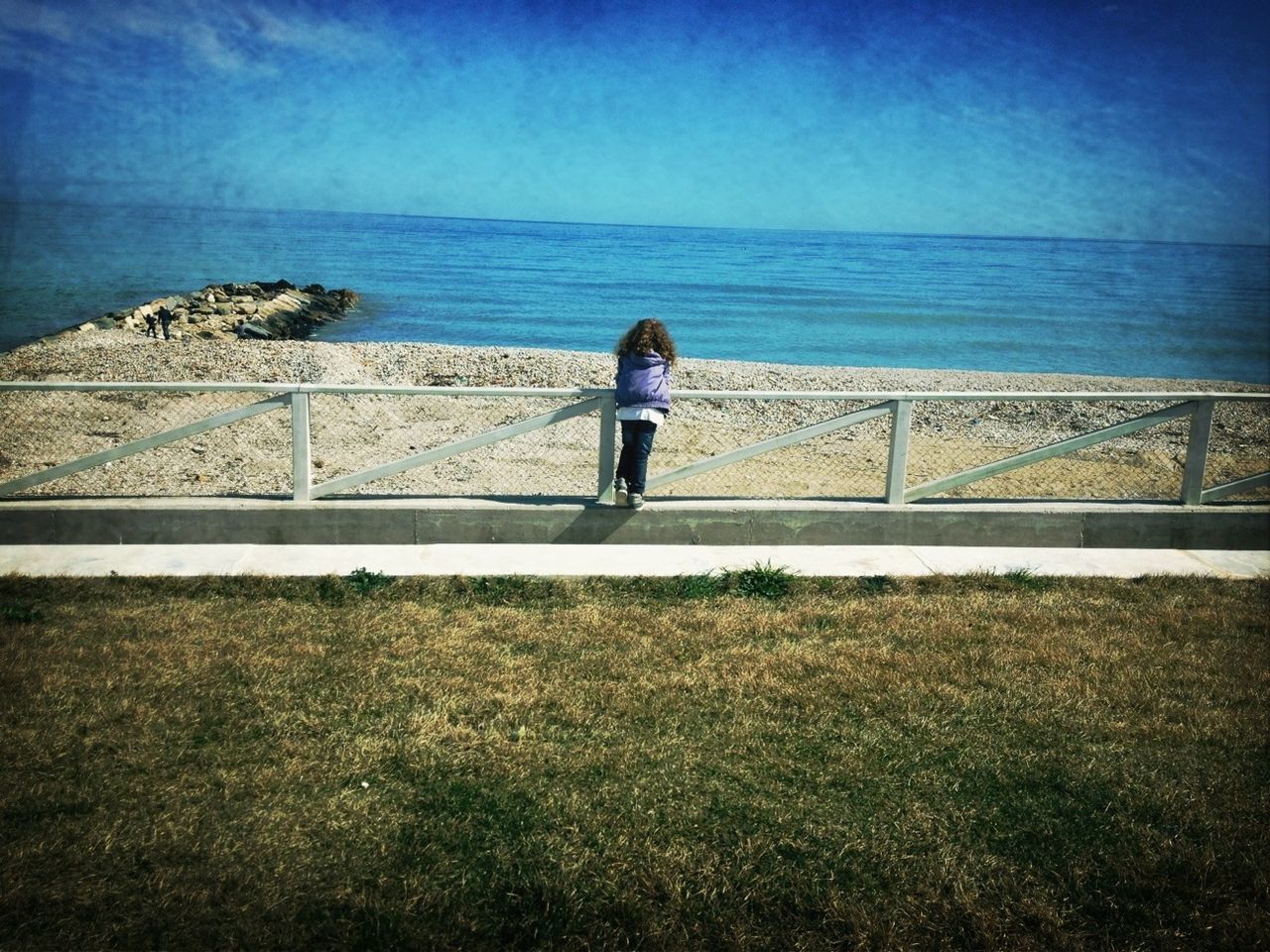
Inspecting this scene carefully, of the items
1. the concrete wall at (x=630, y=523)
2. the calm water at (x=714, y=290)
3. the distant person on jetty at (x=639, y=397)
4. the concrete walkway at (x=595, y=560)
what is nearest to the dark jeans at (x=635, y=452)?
the distant person on jetty at (x=639, y=397)

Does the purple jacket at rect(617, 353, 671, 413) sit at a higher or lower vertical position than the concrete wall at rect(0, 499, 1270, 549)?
higher

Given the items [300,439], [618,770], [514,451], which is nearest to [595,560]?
[514,451]

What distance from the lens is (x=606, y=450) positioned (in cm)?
816

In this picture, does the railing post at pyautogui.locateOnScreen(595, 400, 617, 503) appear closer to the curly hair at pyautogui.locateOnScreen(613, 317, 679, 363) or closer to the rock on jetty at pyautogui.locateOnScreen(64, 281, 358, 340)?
the curly hair at pyautogui.locateOnScreen(613, 317, 679, 363)

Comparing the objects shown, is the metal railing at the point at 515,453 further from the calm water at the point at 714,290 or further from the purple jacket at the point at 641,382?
the calm water at the point at 714,290

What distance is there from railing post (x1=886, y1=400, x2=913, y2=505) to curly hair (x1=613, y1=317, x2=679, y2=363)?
1.73 m

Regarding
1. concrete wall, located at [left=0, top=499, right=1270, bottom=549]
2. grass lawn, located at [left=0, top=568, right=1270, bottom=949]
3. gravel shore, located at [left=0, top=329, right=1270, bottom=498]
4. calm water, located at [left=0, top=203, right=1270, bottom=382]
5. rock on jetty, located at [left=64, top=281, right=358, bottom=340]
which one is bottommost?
grass lawn, located at [left=0, top=568, right=1270, bottom=949]

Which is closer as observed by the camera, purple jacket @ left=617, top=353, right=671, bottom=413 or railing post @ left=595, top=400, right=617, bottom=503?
purple jacket @ left=617, top=353, right=671, bottom=413

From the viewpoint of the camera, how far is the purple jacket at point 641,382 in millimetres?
8039

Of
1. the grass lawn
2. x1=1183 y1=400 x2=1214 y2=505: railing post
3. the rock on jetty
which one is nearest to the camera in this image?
the grass lawn

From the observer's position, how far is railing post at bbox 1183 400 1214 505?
859 cm

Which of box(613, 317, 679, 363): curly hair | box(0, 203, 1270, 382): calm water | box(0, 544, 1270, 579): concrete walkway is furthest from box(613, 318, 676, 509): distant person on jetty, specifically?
box(0, 203, 1270, 382): calm water

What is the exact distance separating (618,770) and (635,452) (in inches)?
146

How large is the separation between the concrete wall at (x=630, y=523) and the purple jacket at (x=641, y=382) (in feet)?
2.58
